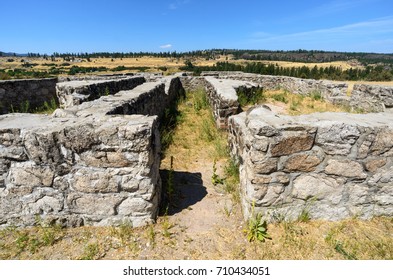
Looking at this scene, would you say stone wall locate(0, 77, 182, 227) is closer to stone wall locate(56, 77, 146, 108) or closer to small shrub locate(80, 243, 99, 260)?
small shrub locate(80, 243, 99, 260)

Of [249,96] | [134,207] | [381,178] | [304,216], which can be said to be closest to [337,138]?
[381,178]

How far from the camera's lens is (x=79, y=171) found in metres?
2.66

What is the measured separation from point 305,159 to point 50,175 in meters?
2.93

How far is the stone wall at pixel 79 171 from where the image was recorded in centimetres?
256

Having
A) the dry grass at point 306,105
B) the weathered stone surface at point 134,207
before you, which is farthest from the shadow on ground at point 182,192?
the dry grass at point 306,105

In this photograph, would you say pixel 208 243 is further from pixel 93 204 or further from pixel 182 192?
pixel 93 204

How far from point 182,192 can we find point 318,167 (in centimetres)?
196

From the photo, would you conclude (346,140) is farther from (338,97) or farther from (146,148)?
(338,97)

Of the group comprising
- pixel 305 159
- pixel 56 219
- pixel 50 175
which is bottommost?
pixel 56 219

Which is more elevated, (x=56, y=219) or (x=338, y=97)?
(x=338, y=97)

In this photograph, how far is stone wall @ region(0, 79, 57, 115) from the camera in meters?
9.37

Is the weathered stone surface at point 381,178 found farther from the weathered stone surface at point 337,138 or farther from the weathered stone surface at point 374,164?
the weathered stone surface at point 337,138
